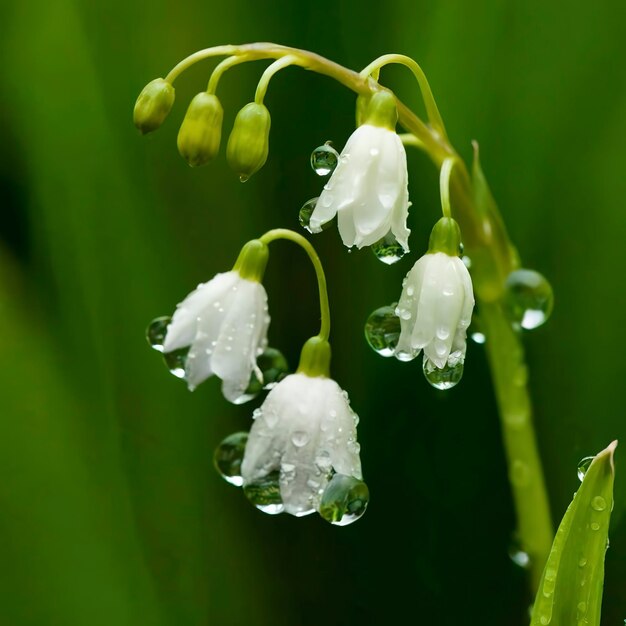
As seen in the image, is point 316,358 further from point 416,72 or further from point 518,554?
point 518,554

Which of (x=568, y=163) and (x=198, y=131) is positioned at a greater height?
(x=198, y=131)

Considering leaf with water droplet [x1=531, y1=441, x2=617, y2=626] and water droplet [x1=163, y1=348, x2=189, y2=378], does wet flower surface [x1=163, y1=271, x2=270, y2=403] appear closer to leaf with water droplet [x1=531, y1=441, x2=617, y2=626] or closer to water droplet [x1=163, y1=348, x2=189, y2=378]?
water droplet [x1=163, y1=348, x2=189, y2=378]

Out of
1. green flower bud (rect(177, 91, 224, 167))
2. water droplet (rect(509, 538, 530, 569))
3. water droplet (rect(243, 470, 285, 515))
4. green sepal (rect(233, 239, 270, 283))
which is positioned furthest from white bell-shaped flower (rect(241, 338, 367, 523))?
water droplet (rect(509, 538, 530, 569))

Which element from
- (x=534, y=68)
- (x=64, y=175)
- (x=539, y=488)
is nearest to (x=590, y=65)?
(x=534, y=68)

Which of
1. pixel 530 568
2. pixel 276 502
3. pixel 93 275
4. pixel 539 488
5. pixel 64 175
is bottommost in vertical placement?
pixel 530 568

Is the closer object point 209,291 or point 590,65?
point 209,291

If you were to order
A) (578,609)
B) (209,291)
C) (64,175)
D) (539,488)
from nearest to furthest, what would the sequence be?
(578,609), (209,291), (539,488), (64,175)

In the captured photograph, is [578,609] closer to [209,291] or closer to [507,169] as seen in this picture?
[209,291]

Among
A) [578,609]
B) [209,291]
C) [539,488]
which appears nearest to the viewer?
[578,609]
